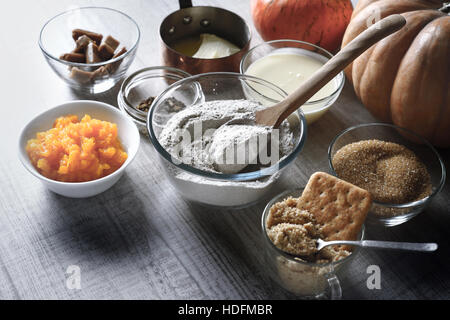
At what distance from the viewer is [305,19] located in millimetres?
1422

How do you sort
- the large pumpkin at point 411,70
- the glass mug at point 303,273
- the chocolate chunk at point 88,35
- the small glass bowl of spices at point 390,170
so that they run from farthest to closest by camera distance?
the chocolate chunk at point 88,35
the large pumpkin at point 411,70
the small glass bowl of spices at point 390,170
the glass mug at point 303,273

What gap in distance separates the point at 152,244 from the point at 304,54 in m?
0.69

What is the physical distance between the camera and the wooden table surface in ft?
3.22

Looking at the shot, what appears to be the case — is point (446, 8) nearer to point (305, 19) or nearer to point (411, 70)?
point (411, 70)

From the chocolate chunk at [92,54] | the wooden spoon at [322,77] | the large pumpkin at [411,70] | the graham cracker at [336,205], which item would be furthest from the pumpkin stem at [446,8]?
the chocolate chunk at [92,54]

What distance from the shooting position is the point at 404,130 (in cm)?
119

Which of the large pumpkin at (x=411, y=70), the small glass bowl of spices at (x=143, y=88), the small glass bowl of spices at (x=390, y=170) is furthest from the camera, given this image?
the small glass bowl of spices at (x=143, y=88)

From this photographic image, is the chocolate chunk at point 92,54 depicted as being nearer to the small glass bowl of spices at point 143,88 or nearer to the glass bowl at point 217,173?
the small glass bowl of spices at point 143,88

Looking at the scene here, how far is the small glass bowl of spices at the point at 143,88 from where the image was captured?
4.10ft

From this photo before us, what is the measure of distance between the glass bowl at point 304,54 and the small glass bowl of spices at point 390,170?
0.35ft

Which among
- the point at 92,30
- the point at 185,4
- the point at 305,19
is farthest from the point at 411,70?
the point at 92,30

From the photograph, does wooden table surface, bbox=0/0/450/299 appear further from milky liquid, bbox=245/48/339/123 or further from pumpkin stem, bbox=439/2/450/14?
pumpkin stem, bbox=439/2/450/14

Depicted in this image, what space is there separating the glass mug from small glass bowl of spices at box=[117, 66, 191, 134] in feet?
1.52

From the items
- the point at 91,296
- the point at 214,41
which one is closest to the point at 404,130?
the point at 214,41
